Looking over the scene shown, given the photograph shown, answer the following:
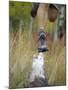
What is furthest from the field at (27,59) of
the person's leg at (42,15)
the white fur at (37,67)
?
the person's leg at (42,15)

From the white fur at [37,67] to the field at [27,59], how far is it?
0.12 feet

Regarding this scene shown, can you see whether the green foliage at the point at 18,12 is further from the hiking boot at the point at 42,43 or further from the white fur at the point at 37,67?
the white fur at the point at 37,67

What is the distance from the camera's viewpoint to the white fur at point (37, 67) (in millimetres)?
1878

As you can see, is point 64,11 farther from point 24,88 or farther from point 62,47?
point 24,88

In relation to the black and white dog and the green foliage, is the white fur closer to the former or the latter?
the black and white dog

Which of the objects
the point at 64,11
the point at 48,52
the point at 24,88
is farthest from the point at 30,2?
the point at 24,88

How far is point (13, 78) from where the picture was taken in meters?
1.83

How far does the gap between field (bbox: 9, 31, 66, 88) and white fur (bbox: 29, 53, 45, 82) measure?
0.04m

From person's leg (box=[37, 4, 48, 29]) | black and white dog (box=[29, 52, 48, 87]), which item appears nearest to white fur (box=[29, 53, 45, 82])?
black and white dog (box=[29, 52, 48, 87])

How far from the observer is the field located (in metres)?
1.84

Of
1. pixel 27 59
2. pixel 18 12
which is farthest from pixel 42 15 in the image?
pixel 27 59

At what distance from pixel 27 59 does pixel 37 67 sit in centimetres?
12

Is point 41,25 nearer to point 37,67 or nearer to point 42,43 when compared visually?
point 42,43

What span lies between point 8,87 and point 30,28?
57cm
